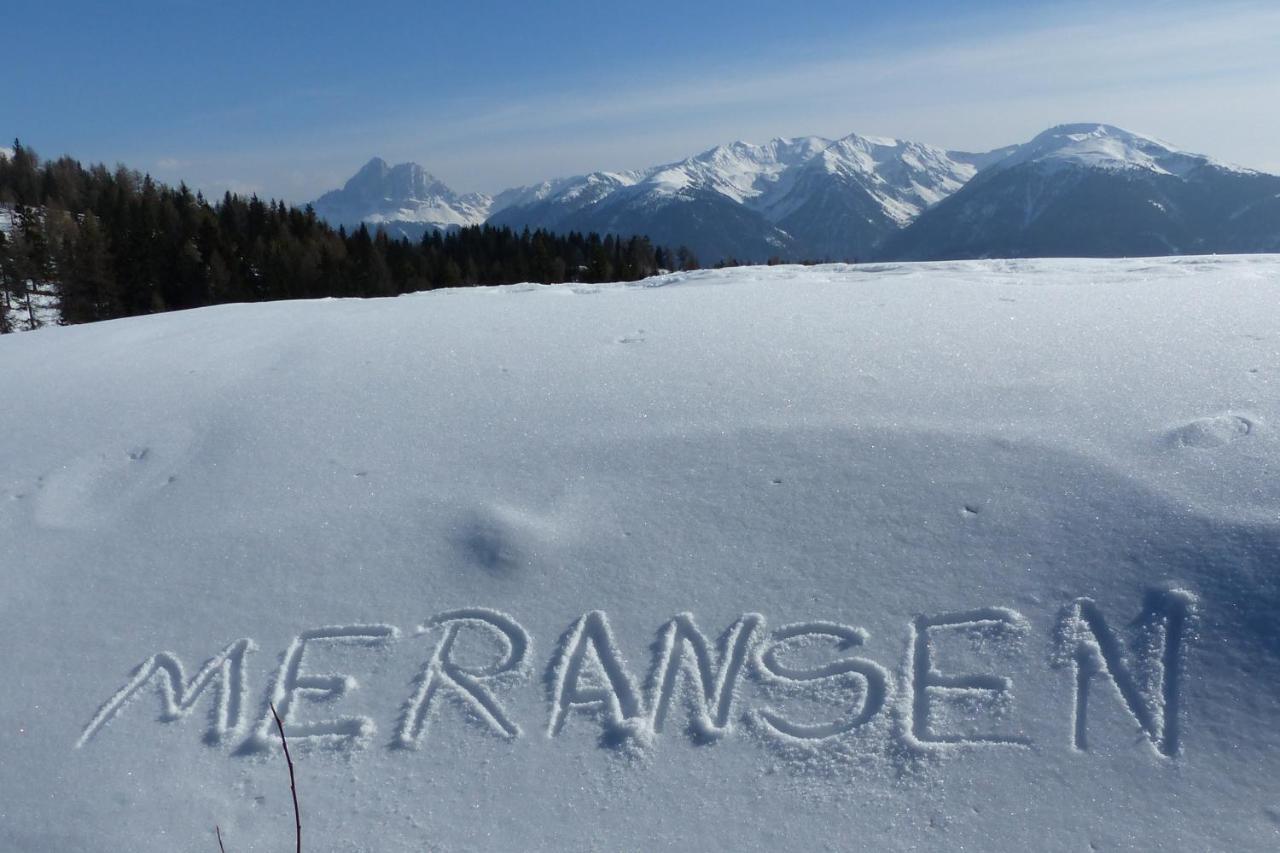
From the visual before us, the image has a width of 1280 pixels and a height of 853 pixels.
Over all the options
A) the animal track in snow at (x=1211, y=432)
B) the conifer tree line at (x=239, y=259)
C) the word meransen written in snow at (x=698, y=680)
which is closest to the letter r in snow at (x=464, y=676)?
the word meransen written in snow at (x=698, y=680)

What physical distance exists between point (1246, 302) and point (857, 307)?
3.63 m

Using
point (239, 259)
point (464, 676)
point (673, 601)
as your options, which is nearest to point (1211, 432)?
point (673, 601)

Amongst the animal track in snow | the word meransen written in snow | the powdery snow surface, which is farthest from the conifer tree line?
the animal track in snow

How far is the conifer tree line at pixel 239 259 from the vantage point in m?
43.7

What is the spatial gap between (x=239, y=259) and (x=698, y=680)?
5267 centimetres

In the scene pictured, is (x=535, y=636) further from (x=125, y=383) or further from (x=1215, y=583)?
(x=125, y=383)

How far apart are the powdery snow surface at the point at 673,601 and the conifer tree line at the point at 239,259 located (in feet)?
141

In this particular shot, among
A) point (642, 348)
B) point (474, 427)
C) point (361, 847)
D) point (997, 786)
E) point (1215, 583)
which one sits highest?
point (642, 348)

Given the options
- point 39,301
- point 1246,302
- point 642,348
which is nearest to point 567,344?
point 642,348

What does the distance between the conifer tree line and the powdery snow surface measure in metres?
43.1

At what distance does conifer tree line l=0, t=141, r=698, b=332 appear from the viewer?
4369 cm

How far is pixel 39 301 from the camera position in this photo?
5194 cm

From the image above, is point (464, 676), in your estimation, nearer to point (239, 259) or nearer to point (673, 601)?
point (673, 601)

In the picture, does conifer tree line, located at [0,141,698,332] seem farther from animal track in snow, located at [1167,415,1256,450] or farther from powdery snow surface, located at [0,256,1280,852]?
animal track in snow, located at [1167,415,1256,450]
